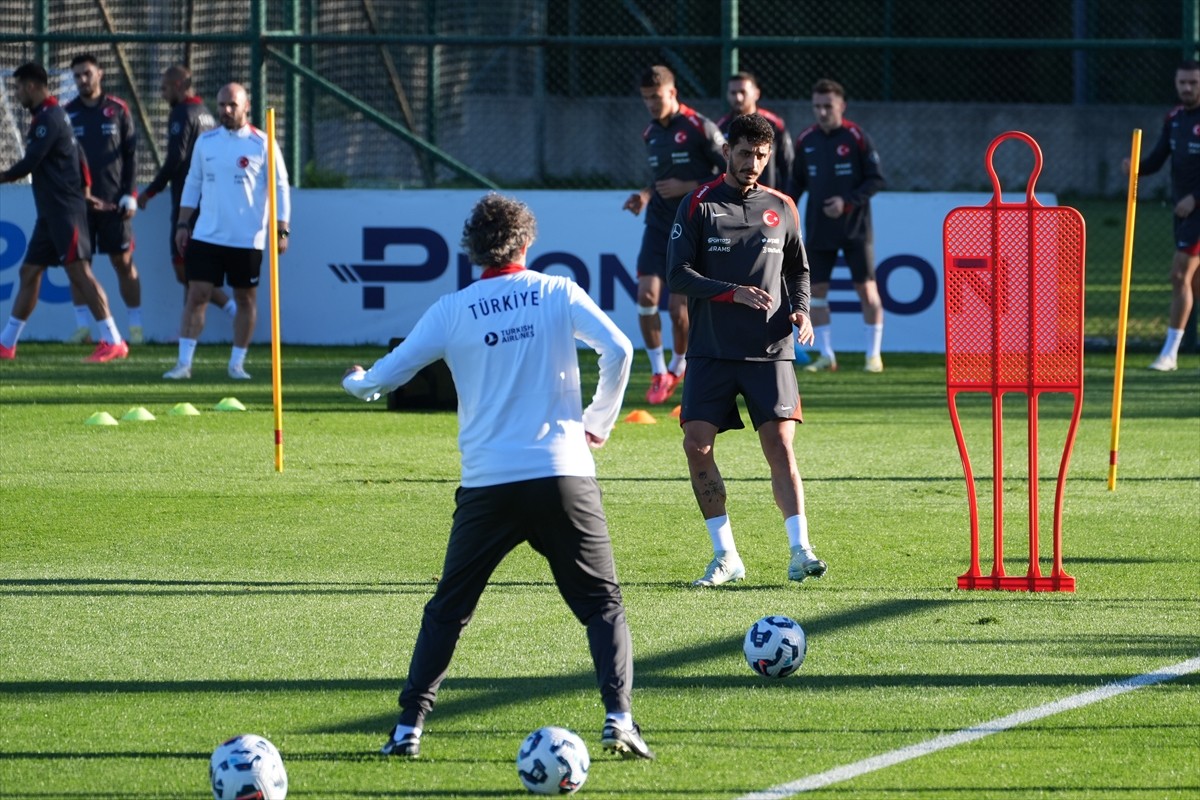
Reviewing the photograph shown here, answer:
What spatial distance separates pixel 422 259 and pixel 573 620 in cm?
1057

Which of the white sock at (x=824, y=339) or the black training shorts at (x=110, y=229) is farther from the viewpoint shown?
the black training shorts at (x=110, y=229)

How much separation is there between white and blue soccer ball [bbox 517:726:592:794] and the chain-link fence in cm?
1333

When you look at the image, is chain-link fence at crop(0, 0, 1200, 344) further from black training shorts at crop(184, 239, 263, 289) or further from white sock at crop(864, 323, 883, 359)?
black training shorts at crop(184, 239, 263, 289)

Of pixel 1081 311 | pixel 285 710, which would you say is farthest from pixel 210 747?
pixel 1081 311

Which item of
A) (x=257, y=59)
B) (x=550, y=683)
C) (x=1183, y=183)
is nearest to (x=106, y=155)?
(x=257, y=59)

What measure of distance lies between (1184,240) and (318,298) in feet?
26.3

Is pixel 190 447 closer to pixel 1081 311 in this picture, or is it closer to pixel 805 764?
pixel 1081 311

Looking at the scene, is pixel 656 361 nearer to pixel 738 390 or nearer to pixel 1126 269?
pixel 1126 269

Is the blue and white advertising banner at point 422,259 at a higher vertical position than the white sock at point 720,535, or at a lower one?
higher

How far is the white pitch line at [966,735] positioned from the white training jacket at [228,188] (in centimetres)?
979

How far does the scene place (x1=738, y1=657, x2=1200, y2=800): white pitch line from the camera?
17.4 ft

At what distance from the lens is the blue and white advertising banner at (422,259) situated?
1753 centimetres

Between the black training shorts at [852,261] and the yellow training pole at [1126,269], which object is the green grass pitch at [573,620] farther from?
the black training shorts at [852,261]

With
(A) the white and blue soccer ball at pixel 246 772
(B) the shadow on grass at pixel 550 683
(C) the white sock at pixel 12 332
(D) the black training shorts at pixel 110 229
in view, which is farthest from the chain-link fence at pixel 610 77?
(A) the white and blue soccer ball at pixel 246 772
